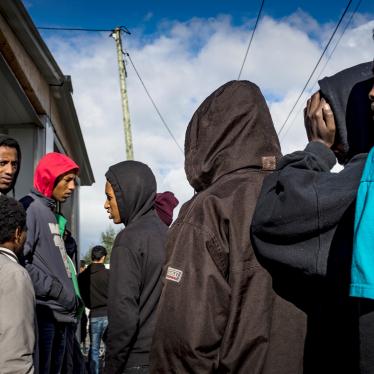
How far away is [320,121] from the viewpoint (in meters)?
Answer: 1.66

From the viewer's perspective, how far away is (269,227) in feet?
4.95

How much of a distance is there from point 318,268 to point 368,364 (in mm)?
286

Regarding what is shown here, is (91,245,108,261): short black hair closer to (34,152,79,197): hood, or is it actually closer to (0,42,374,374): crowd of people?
(34,152,79,197): hood

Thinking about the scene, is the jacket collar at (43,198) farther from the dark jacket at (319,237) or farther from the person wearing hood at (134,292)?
the dark jacket at (319,237)

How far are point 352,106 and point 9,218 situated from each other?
6.74ft

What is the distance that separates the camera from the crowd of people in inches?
55.4

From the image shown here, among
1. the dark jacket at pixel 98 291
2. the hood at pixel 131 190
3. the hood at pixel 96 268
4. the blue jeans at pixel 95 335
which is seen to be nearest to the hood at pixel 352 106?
the hood at pixel 131 190

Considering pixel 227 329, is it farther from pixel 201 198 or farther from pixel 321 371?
pixel 201 198

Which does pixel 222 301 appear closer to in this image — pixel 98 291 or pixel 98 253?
pixel 98 291

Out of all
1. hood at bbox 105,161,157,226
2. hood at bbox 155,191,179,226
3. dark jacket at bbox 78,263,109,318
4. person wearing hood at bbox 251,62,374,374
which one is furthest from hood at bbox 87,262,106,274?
person wearing hood at bbox 251,62,374,374

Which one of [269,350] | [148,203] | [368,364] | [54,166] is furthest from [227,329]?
[54,166]

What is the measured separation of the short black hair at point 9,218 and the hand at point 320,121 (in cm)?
188

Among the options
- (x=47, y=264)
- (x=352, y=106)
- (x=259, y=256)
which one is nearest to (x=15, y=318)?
(x=47, y=264)

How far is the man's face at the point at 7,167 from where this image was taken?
3.82 metres
